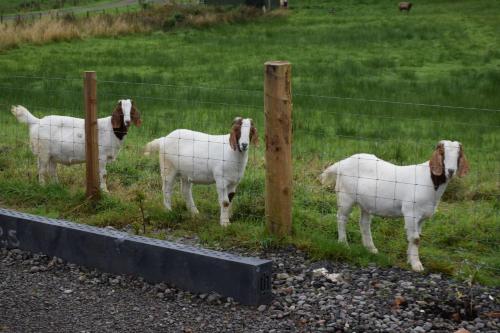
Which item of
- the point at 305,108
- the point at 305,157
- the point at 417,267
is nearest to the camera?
the point at 417,267

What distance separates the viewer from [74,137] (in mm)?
10320

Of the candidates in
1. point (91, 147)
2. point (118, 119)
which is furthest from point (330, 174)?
point (118, 119)

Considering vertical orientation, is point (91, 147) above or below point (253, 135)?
below

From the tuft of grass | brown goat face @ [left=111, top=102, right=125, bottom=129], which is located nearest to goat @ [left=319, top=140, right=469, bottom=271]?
brown goat face @ [left=111, top=102, right=125, bottom=129]

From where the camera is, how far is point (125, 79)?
21.4 metres

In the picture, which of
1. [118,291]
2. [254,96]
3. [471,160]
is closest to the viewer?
[118,291]

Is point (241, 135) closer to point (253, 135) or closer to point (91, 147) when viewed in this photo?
point (253, 135)

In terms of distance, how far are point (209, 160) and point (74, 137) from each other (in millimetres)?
2253

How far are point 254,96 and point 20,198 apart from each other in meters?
9.26

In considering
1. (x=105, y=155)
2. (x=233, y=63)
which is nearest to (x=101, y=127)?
(x=105, y=155)

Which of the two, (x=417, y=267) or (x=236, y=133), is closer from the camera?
(x=417, y=267)

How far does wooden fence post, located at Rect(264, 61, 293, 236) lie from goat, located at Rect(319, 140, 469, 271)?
1.82 ft

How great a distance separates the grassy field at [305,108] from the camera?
8.75 meters

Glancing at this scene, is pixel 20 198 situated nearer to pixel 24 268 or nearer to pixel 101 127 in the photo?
pixel 101 127
